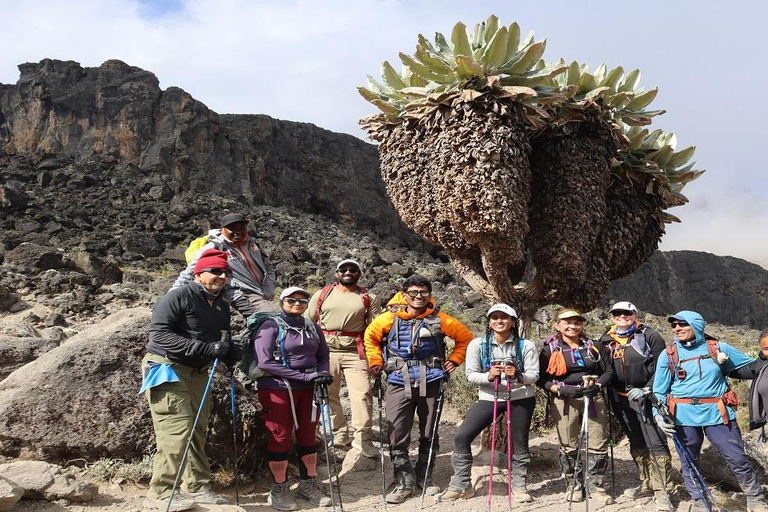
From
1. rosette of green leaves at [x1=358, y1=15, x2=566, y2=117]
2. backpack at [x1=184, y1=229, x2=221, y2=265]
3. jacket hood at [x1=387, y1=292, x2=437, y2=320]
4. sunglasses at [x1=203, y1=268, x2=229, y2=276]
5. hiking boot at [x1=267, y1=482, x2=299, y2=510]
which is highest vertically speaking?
rosette of green leaves at [x1=358, y1=15, x2=566, y2=117]

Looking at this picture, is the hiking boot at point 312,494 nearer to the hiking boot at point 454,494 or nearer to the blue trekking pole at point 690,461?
the hiking boot at point 454,494

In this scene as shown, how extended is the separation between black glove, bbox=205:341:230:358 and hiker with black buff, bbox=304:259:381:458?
65.6 inches

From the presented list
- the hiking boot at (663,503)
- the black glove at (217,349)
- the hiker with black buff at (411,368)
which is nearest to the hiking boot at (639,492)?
the hiking boot at (663,503)

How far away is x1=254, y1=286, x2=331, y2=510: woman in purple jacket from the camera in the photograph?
15.4 ft

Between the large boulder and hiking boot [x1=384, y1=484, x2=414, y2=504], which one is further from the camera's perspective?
hiking boot [x1=384, y1=484, x2=414, y2=504]

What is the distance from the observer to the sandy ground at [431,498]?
4.39 m

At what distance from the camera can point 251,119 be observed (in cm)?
5522

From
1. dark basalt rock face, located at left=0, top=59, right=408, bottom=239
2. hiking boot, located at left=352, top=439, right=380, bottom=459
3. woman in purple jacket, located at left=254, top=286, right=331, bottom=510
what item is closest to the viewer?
woman in purple jacket, located at left=254, top=286, right=331, bottom=510

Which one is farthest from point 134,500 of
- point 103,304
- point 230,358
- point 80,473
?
point 103,304

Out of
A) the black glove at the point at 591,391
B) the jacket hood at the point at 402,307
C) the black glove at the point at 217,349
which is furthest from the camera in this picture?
the jacket hood at the point at 402,307

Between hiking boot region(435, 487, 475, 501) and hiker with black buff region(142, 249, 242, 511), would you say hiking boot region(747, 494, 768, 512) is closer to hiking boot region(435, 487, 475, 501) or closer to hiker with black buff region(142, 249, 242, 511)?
hiking boot region(435, 487, 475, 501)

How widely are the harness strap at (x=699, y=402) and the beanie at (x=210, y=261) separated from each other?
3.82m

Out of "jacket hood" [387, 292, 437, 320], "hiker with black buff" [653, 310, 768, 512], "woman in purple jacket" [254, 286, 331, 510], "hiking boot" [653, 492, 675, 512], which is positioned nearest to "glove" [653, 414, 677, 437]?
"hiker with black buff" [653, 310, 768, 512]

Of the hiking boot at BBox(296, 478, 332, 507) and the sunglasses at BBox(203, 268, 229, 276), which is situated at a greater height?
the sunglasses at BBox(203, 268, 229, 276)
